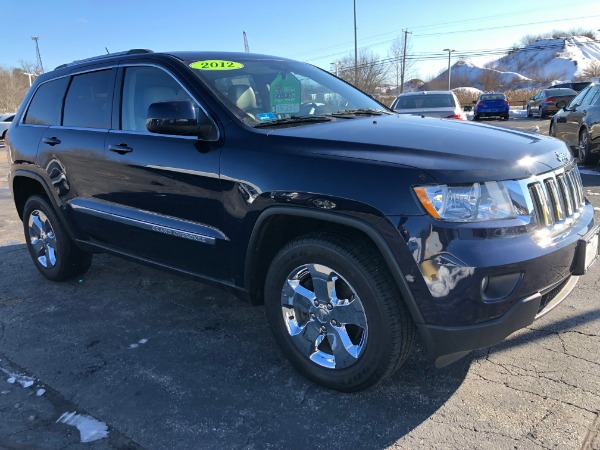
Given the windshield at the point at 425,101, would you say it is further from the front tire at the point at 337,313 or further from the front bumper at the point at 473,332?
the front bumper at the point at 473,332

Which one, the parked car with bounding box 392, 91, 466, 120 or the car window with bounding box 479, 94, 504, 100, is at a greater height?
the parked car with bounding box 392, 91, 466, 120

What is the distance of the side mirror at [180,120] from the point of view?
286 cm

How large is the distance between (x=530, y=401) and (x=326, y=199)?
1.47 meters

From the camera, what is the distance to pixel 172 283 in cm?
448

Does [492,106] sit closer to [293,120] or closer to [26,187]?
[26,187]

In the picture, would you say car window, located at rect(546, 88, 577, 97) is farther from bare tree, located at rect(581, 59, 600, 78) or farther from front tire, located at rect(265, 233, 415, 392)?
bare tree, located at rect(581, 59, 600, 78)

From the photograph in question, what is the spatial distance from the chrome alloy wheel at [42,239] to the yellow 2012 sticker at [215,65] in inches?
89.4

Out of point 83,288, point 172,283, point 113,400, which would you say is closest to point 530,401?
point 113,400

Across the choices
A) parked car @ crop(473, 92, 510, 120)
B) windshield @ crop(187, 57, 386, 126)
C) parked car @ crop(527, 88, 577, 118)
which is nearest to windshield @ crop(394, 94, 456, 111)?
windshield @ crop(187, 57, 386, 126)

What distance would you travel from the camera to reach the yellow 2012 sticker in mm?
3281

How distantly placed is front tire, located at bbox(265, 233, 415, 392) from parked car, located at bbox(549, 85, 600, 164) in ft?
25.8

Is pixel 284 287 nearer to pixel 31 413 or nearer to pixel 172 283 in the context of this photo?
pixel 31 413

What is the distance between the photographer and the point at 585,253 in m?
2.52

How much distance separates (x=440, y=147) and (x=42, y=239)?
153 inches
